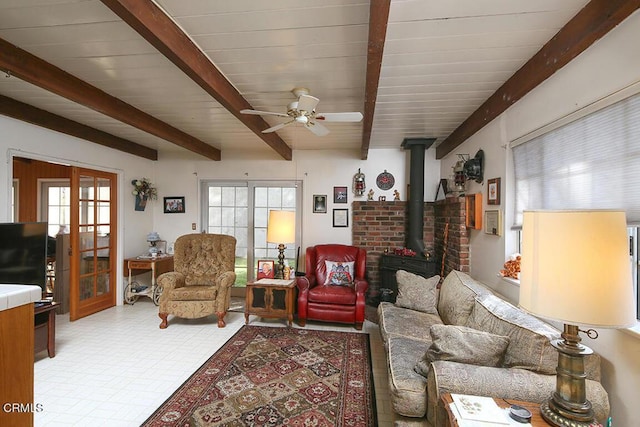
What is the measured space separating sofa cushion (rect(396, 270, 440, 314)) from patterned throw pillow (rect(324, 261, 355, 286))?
91cm

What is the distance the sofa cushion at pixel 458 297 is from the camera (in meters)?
2.33

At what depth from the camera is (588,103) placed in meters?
1.61

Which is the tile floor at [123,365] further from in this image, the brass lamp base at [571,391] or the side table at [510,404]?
the brass lamp base at [571,391]

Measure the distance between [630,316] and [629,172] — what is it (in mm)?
785

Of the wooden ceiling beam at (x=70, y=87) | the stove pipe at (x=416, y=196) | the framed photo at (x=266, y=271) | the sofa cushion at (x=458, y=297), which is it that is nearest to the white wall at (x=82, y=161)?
the wooden ceiling beam at (x=70, y=87)

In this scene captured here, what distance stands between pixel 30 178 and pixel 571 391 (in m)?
6.37

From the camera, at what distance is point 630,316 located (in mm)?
1026

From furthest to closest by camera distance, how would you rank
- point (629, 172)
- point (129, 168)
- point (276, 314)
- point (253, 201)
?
1. point (253, 201)
2. point (129, 168)
3. point (276, 314)
4. point (629, 172)

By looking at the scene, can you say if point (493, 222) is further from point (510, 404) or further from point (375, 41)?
point (375, 41)

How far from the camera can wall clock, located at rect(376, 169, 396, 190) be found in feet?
15.0

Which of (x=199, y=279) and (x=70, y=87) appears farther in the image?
(x=199, y=279)

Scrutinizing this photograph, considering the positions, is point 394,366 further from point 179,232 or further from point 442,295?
point 179,232

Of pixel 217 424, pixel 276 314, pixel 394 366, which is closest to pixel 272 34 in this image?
pixel 394 366

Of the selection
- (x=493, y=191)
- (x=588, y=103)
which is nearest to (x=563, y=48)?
(x=588, y=103)
